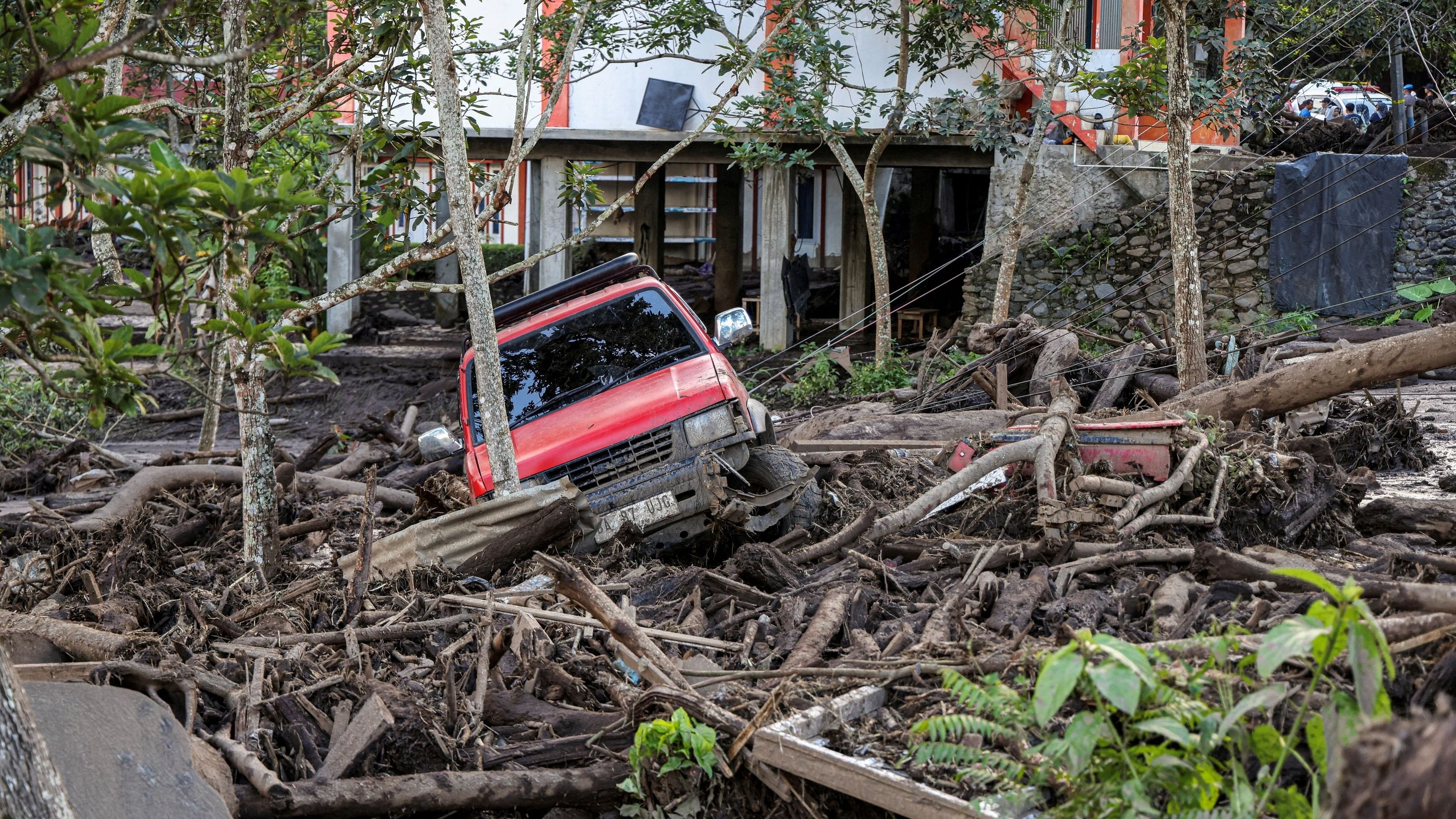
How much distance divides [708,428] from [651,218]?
18.2 m

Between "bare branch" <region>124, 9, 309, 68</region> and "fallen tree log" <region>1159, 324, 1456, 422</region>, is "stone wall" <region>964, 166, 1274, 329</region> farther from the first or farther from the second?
"bare branch" <region>124, 9, 309, 68</region>

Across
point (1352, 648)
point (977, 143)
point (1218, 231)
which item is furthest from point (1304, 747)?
point (1218, 231)

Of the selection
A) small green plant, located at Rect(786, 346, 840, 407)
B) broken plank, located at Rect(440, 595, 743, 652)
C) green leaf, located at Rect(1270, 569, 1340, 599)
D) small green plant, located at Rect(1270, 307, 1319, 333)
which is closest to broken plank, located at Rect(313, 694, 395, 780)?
broken plank, located at Rect(440, 595, 743, 652)

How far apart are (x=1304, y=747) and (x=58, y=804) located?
357cm

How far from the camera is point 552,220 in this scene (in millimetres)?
21062

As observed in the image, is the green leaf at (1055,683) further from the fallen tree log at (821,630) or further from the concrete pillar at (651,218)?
the concrete pillar at (651,218)

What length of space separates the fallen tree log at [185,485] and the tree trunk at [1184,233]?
24.0 ft

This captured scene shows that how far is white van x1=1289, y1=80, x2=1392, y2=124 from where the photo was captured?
2294 cm

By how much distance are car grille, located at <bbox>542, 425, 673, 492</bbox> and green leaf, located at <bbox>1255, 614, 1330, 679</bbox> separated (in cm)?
505

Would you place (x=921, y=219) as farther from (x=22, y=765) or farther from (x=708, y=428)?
(x=22, y=765)

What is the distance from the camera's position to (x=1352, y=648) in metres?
2.71

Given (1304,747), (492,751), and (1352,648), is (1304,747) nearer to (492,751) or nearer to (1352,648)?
(1352,648)

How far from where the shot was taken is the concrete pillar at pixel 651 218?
25.0m

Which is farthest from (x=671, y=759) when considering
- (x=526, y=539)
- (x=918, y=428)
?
(x=918, y=428)
